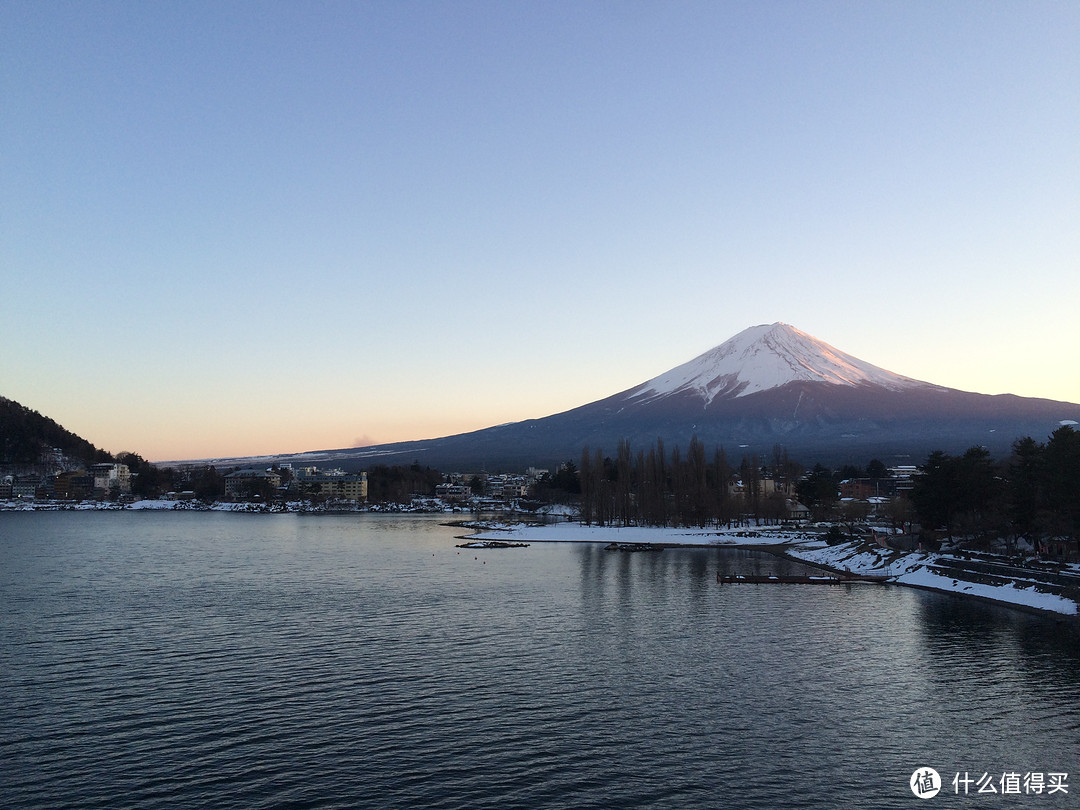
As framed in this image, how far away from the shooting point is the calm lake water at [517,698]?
17.5 m

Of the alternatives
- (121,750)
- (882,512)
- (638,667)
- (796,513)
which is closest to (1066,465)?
(638,667)

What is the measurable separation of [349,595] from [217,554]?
35.6 m

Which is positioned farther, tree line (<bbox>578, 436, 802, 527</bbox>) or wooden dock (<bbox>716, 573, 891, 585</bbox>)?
tree line (<bbox>578, 436, 802, 527</bbox>)

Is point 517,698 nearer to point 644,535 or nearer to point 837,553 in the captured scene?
point 837,553

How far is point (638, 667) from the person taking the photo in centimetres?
2909

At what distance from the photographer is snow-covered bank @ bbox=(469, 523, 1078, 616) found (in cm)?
4384

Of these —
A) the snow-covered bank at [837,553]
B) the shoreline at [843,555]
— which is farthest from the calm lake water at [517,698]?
the snow-covered bank at [837,553]

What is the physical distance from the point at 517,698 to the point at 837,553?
192 ft

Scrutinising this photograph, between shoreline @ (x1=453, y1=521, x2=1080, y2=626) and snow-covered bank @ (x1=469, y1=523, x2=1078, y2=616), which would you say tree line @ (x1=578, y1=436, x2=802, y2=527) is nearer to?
snow-covered bank @ (x1=469, y1=523, x2=1078, y2=616)

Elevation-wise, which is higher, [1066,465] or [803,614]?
[1066,465]

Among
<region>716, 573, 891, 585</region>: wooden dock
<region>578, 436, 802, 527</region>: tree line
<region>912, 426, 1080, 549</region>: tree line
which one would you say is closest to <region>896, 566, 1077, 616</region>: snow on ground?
<region>716, 573, 891, 585</region>: wooden dock

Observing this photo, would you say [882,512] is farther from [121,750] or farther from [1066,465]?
[121,750]

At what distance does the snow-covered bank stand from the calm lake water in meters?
2.31

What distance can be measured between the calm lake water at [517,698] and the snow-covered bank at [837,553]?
90.9 inches
